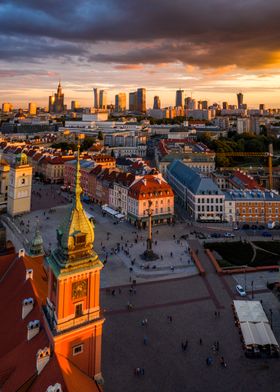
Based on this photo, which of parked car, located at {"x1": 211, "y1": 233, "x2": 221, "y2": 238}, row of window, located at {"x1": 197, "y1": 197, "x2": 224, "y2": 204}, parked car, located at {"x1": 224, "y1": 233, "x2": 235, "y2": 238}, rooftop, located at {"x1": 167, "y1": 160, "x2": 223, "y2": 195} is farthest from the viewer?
rooftop, located at {"x1": 167, "y1": 160, "x2": 223, "y2": 195}

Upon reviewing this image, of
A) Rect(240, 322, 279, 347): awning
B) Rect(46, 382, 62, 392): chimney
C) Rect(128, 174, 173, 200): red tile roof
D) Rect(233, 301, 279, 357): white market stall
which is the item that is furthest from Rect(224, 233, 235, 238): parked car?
Rect(46, 382, 62, 392): chimney

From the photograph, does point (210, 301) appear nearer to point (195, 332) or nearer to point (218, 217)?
point (195, 332)

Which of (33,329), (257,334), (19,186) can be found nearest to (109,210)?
(19,186)

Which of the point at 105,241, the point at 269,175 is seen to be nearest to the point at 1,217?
the point at 105,241

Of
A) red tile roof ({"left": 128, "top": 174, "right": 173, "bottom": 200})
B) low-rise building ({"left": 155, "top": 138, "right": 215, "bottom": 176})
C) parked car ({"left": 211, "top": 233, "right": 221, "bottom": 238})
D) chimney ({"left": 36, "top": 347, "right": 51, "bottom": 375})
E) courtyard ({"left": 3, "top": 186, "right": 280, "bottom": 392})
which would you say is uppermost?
low-rise building ({"left": 155, "top": 138, "right": 215, "bottom": 176})

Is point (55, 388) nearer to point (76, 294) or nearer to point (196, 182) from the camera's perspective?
point (76, 294)

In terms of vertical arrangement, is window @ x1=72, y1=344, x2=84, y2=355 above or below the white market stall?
above

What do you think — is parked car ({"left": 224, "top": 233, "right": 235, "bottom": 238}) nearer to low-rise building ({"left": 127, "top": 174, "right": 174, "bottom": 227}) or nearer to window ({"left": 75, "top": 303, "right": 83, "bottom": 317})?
low-rise building ({"left": 127, "top": 174, "right": 174, "bottom": 227})

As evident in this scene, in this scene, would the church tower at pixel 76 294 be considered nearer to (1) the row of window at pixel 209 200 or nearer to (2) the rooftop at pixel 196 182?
(1) the row of window at pixel 209 200
